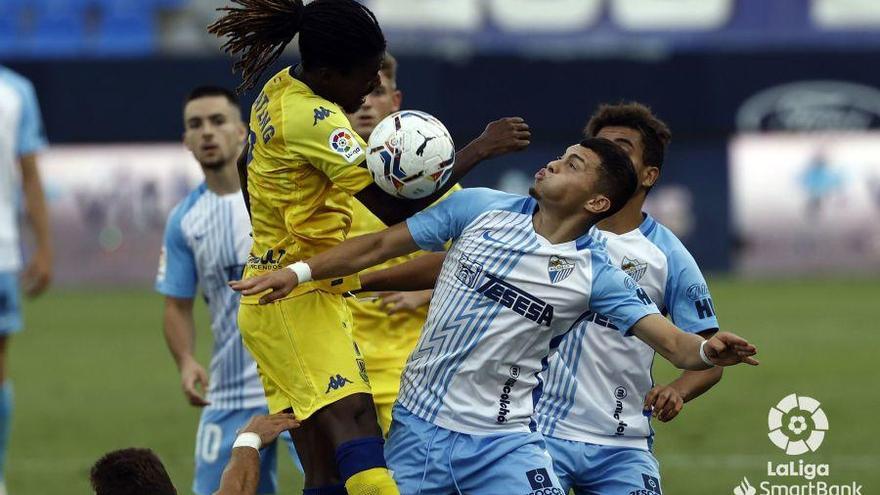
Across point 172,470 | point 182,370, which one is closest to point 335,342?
point 182,370

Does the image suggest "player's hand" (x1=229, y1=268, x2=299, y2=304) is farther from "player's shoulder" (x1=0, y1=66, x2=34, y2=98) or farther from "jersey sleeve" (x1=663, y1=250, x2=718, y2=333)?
"player's shoulder" (x1=0, y1=66, x2=34, y2=98)

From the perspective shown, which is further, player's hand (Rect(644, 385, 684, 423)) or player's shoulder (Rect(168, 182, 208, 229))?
player's shoulder (Rect(168, 182, 208, 229))

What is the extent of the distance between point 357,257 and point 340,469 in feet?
2.47

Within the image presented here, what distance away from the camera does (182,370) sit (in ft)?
24.9

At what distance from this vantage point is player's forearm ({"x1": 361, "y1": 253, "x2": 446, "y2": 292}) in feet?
20.7

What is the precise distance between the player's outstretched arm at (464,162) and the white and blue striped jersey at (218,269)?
2086mm

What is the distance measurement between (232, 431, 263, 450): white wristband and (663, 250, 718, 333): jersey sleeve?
1.70 m

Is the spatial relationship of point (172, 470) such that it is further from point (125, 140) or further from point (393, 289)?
point (125, 140)

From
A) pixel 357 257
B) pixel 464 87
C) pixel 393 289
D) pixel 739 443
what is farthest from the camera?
pixel 464 87

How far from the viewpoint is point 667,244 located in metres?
6.47

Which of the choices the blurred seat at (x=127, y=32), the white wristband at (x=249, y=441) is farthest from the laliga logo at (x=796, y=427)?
the blurred seat at (x=127, y=32)

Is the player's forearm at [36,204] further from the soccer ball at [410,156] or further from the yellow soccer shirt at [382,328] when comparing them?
the soccer ball at [410,156]

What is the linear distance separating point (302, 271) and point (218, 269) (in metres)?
2.28

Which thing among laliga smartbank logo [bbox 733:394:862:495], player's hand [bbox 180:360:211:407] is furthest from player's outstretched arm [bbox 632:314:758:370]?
laliga smartbank logo [bbox 733:394:862:495]
